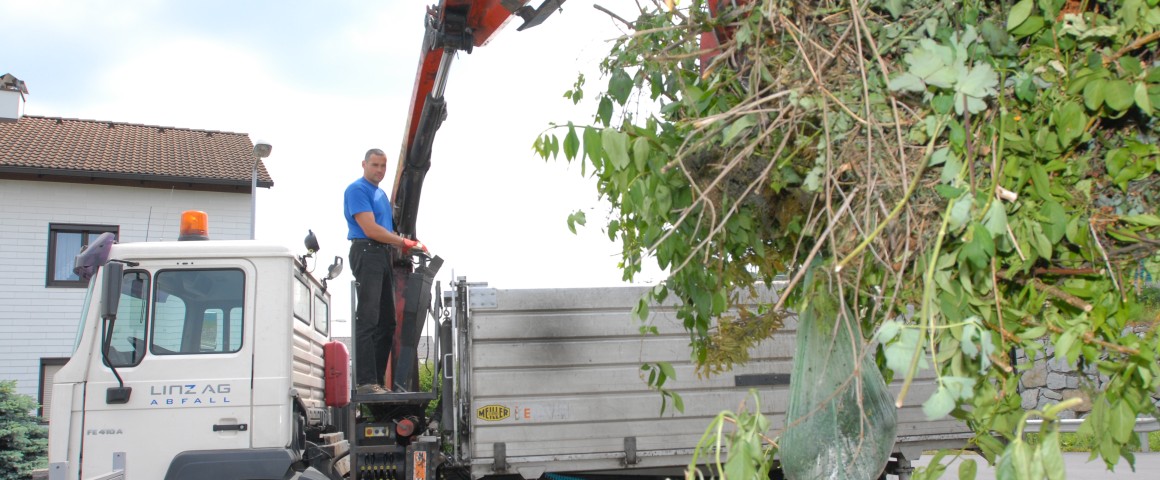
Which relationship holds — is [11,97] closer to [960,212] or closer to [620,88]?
[620,88]

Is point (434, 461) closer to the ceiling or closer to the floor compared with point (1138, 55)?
closer to the floor

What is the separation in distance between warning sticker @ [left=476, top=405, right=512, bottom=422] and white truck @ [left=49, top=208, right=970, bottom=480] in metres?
0.01

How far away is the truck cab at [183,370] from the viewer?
16.0 ft

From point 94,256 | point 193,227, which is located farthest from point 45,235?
point 94,256

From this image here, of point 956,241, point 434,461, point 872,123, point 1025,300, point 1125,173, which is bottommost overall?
point 434,461

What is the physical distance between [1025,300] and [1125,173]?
31 cm

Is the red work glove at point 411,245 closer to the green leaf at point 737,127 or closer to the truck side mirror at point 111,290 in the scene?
the truck side mirror at point 111,290

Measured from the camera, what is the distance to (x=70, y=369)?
4941 mm

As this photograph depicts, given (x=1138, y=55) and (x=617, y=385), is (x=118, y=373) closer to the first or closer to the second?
(x=617, y=385)

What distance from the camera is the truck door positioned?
490 cm

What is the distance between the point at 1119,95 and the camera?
1.62m

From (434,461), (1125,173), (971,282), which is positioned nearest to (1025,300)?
(971,282)

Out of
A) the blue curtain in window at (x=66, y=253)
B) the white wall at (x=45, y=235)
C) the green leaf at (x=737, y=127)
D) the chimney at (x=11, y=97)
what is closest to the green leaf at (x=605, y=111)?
the green leaf at (x=737, y=127)

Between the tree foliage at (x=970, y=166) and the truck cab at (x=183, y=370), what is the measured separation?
12.2ft
